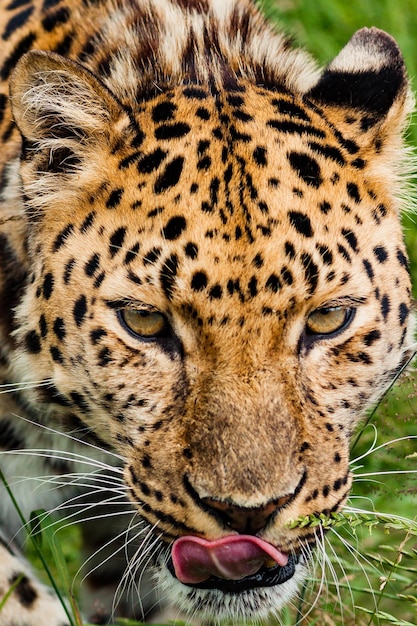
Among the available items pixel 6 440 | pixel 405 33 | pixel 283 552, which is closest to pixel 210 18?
pixel 6 440

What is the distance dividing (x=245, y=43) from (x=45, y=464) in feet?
6.98

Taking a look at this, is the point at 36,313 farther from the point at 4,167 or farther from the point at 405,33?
the point at 405,33

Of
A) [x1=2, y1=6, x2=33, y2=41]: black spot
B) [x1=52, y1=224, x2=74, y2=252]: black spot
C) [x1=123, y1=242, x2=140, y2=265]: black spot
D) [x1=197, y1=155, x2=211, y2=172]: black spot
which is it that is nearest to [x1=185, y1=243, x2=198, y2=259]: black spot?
[x1=123, y1=242, x2=140, y2=265]: black spot

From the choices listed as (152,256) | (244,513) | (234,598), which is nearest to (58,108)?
(152,256)

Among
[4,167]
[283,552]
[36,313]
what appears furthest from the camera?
[4,167]

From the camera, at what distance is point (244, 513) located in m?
4.02

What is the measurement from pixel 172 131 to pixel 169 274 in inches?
26.3

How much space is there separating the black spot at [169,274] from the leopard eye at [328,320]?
558 mm

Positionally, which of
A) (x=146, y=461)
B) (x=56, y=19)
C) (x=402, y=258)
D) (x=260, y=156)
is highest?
(x=56, y=19)

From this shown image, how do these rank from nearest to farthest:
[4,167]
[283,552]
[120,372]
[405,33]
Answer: [283,552]
[120,372]
[4,167]
[405,33]

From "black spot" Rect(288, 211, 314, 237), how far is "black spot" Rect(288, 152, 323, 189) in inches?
7.0

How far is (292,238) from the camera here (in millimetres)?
4391

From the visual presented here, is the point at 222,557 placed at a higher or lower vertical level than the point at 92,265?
lower

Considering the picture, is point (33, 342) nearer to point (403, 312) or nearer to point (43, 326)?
point (43, 326)
